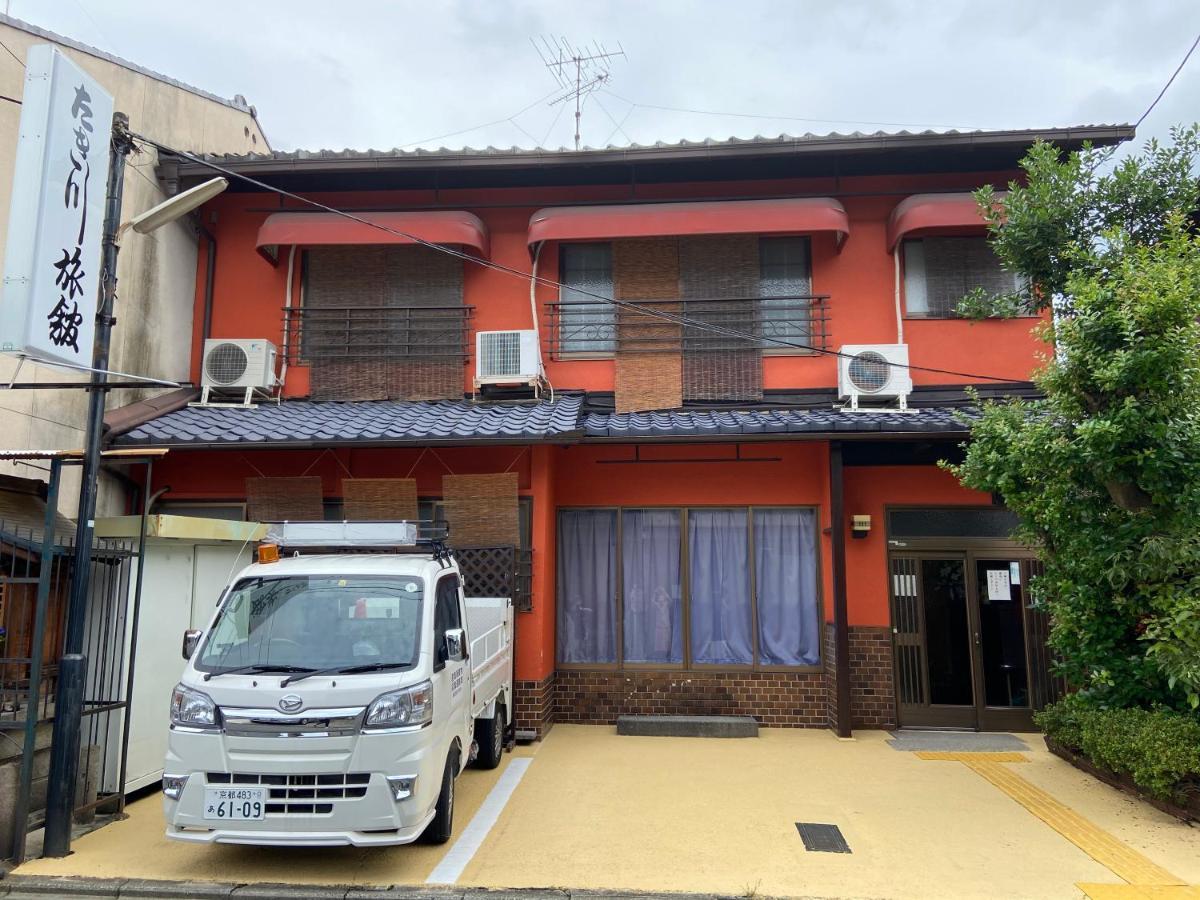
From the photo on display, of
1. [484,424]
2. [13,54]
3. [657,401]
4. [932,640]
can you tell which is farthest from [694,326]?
[13,54]

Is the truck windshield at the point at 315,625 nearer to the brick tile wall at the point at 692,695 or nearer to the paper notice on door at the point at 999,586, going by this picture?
the brick tile wall at the point at 692,695

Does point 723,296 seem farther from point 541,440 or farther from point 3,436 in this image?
point 3,436

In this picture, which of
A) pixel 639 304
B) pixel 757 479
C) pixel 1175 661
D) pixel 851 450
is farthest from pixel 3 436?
pixel 1175 661

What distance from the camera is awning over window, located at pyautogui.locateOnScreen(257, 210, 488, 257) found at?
10375 mm

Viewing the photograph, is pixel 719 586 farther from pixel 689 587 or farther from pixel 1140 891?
pixel 1140 891

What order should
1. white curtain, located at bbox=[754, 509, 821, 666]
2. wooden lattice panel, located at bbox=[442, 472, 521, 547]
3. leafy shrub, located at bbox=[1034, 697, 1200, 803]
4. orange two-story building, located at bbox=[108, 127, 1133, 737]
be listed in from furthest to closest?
white curtain, located at bbox=[754, 509, 821, 666]
orange two-story building, located at bbox=[108, 127, 1133, 737]
wooden lattice panel, located at bbox=[442, 472, 521, 547]
leafy shrub, located at bbox=[1034, 697, 1200, 803]

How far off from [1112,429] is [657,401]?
5.32 meters

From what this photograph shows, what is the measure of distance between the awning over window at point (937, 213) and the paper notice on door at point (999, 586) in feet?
Result: 14.2

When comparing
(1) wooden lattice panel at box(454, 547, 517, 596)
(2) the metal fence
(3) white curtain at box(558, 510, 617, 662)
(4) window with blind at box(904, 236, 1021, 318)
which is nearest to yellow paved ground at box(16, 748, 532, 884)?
(2) the metal fence

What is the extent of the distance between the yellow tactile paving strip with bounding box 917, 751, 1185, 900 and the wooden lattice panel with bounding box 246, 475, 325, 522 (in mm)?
7372

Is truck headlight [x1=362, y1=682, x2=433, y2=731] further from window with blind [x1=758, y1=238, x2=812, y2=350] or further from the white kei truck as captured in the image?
window with blind [x1=758, y1=238, x2=812, y2=350]

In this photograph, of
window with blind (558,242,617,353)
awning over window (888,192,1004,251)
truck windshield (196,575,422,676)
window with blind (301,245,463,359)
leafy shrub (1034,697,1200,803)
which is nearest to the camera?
truck windshield (196,575,422,676)

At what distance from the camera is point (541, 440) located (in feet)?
27.8

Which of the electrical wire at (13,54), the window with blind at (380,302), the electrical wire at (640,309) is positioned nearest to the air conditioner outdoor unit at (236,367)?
the window with blind at (380,302)
